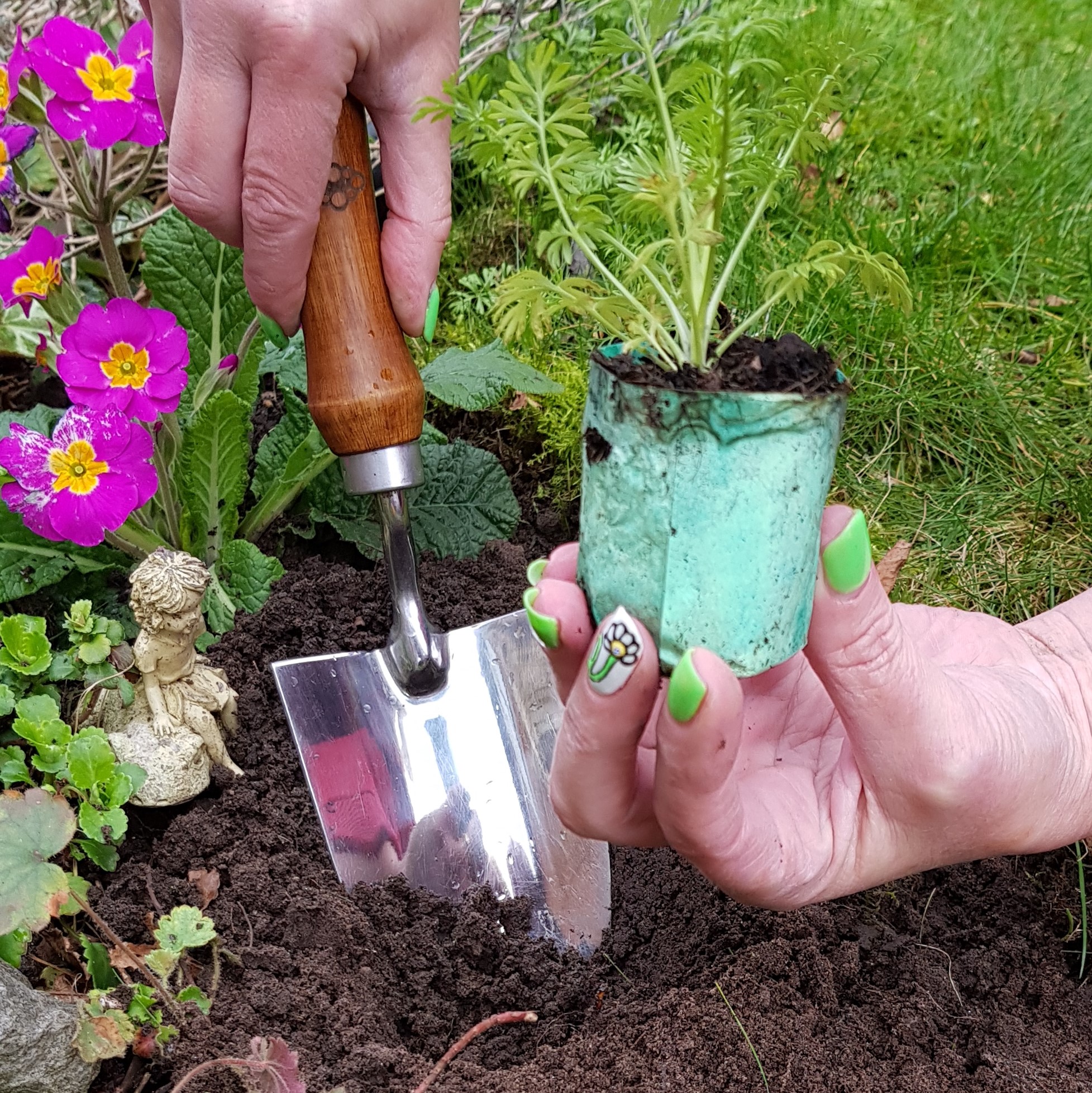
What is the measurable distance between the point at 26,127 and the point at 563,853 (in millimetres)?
1482

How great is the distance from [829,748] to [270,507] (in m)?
1.13

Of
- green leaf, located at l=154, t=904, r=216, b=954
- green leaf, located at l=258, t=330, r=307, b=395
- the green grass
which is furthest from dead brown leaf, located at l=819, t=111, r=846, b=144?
green leaf, located at l=154, t=904, r=216, b=954

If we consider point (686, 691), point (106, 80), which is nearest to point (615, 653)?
point (686, 691)

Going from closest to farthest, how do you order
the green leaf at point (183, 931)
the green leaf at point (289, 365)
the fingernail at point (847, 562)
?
the fingernail at point (847, 562)
the green leaf at point (183, 931)
the green leaf at point (289, 365)

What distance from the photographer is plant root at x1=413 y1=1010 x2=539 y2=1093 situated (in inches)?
46.9

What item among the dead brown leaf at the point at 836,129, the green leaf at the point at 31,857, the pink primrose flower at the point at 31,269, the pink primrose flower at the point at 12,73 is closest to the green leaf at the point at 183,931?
the green leaf at the point at 31,857

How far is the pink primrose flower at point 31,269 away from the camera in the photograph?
1.66 meters

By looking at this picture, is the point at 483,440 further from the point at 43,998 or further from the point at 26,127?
the point at 43,998

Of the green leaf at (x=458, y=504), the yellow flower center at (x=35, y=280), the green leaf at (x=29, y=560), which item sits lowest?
the green leaf at (x=458, y=504)

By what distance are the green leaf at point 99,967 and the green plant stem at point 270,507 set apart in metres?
0.84

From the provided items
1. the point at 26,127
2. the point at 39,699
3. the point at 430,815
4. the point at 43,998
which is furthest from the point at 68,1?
the point at 43,998

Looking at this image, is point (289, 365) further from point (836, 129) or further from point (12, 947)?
point (836, 129)

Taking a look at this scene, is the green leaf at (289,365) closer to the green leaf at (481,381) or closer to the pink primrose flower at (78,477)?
the green leaf at (481,381)

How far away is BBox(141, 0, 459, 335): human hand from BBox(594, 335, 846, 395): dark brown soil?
429 millimetres
